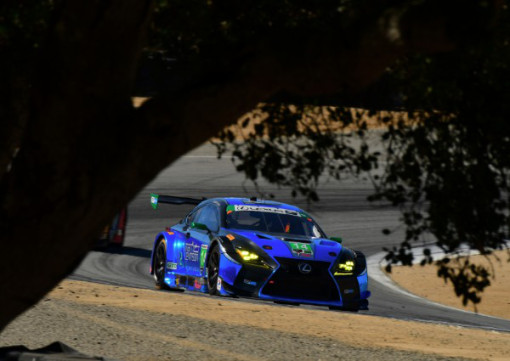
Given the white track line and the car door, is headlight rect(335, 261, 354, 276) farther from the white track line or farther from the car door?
the white track line

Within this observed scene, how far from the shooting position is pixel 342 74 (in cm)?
611

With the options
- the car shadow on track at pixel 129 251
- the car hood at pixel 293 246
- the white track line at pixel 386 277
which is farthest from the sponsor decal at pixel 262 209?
the car shadow on track at pixel 129 251

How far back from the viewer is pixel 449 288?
2006 centimetres

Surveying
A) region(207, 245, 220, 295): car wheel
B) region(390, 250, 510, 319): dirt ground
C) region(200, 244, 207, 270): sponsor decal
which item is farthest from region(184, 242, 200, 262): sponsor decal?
region(390, 250, 510, 319): dirt ground

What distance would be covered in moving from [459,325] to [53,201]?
10.7 metres

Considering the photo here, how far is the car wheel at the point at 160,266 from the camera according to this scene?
17031 mm

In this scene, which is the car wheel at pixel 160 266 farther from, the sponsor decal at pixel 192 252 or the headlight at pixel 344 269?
the headlight at pixel 344 269

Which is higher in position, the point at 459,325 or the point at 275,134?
the point at 275,134

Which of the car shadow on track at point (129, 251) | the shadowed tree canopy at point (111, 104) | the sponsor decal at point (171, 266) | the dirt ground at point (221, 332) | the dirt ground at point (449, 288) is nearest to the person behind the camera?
the shadowed tree canopy at point (111, 104)

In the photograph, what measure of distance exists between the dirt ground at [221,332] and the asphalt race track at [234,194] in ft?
4.88

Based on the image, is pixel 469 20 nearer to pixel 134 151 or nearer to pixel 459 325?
pixel 134 151

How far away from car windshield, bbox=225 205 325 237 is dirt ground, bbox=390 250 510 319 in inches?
136

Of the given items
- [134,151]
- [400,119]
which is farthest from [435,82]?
[134,151]

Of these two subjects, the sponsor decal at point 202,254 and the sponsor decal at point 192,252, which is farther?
the sponsor decal at point 192,252
